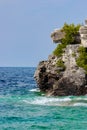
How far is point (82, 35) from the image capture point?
6700cm

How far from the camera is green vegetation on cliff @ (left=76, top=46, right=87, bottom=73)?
65.9 meters

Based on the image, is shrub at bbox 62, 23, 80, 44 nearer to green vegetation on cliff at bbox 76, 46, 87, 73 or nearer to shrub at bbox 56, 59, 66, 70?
shrub at bbox 56, 59, 66, 70

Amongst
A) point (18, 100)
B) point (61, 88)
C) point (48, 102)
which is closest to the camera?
point (48, 102)

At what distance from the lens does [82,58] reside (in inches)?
2628

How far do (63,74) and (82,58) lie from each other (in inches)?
129

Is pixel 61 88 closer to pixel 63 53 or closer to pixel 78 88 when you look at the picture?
pixel 78 88

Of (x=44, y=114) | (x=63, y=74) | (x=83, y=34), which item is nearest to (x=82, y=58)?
(x=83, y=34)

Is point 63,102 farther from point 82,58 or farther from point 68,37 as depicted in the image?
point 68,37

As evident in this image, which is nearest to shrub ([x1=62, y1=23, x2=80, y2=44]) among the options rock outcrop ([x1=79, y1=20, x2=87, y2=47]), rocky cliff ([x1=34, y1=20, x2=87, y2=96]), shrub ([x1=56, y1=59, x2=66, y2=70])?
rocky cliff ([x1=34, y1=20, x2=87, y2=96])

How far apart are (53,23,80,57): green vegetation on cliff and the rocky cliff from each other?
52 centimetres

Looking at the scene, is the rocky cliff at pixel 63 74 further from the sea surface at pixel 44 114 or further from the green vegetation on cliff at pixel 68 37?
the sea surface at pixel 44 114

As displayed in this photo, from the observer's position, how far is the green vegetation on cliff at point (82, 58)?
6588cm

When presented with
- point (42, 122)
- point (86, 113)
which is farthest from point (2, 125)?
point (86, 113)

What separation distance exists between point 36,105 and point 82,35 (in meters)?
16.4
